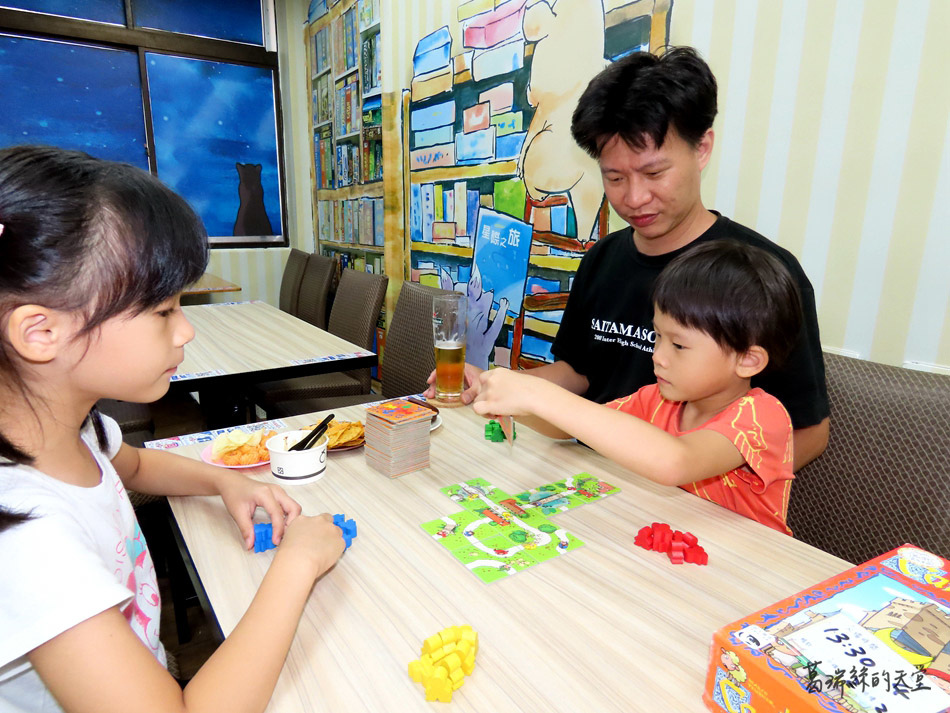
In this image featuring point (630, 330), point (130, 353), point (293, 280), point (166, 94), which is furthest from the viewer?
point (166, 94)

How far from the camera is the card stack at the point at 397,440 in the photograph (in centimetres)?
111

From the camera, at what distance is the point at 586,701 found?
0.60 m

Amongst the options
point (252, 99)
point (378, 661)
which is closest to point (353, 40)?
point (252, 99)

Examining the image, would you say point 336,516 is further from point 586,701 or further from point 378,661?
point 586,701

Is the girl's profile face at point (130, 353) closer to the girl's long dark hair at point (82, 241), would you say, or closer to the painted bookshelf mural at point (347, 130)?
the girl's long dark hair at point (82, 241)

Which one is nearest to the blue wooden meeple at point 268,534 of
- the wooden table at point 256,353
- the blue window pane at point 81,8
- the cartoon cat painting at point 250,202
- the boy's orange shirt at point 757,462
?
the boy's orange shirt at point 757,462

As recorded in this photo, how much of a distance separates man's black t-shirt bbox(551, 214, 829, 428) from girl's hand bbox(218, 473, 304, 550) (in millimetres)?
942

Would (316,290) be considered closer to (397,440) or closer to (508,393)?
(397,440)

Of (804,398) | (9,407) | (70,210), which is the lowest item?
(804,398)

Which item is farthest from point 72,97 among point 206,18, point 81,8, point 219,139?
point 206,18

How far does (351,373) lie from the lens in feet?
9.34

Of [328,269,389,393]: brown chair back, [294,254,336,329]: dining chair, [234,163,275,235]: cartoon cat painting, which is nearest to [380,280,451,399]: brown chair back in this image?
[328,269,389,393]: brown chair back

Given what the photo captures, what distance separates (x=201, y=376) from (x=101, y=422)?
0.96 metres

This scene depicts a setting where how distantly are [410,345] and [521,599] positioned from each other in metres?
1.67
